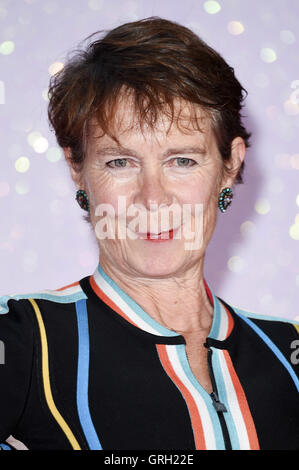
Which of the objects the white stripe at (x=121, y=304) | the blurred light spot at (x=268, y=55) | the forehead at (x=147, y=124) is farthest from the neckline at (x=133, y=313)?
the blurred light spot at (x=268, y=55)

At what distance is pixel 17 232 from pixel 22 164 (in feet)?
0.71

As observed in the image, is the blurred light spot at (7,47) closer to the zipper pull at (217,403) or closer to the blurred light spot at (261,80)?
the blurred light spot at (261,80)

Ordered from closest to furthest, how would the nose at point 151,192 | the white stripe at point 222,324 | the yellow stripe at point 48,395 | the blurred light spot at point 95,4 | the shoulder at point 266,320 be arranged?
the yellow stripe at point 48,395, the nose at point 151,192, the white stripe at point 222,324, the shoulder at point 266,320, the blurred light spot at point 95,4

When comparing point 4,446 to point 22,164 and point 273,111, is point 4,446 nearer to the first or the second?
point 22,164

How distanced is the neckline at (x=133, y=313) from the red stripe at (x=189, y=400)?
0.04 metres

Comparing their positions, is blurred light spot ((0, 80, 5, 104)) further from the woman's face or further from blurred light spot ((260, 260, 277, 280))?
blurred light spot ((260, 260, 277, 280))

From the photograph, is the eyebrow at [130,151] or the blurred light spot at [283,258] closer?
the eyebrow at [130,151]

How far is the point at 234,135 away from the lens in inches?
67.6

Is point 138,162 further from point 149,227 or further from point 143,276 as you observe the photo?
point 143,276

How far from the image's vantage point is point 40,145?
7.54ft

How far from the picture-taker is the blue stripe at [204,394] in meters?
1.44

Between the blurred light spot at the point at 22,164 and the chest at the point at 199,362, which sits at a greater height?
the blurred light spot at the point at 22,164
